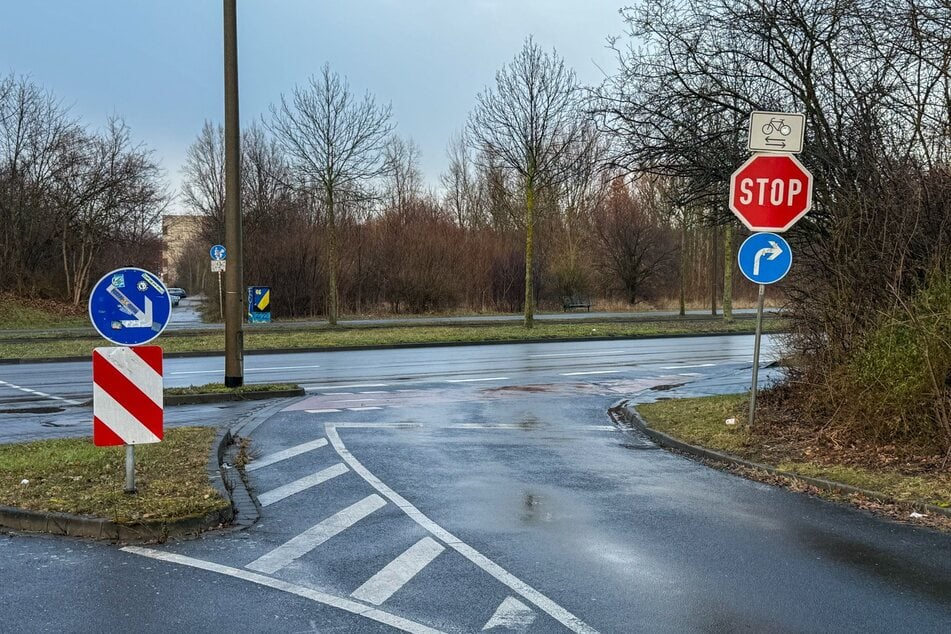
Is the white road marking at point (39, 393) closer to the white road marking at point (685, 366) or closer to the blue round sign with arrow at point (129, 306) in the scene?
the blue round sign with arrow at point (129, 306)

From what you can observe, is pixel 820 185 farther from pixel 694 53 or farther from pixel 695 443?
pixel 695 443

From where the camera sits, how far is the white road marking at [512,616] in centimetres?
457

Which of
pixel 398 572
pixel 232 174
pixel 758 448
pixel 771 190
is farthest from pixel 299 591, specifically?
pixel 232 174

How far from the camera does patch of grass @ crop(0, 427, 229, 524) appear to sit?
21.5 ft

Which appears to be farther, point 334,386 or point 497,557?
point 334,386

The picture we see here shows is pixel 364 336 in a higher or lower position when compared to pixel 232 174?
lower

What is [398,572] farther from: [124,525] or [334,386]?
[334,386]

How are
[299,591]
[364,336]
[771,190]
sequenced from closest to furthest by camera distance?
[299,591]
[771,190]
[364,336]

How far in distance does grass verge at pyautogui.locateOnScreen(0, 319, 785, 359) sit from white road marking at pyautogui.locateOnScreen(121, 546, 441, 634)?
16788mm

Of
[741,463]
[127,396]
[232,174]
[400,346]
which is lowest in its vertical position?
[741,463]

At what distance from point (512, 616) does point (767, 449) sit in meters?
5.67

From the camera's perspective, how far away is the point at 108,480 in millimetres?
7574

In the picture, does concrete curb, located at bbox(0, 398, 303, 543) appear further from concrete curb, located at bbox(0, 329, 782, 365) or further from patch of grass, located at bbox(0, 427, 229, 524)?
concrete curb, located at bbox(0, 329, 782, 365)

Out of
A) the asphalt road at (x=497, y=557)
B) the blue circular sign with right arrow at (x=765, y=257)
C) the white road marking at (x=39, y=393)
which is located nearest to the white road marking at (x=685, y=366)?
the asphalt road at (x=497, y=557)
